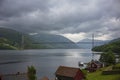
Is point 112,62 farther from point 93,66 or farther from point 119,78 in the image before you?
point 119,78

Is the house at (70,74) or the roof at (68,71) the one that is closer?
the house at (70,74)

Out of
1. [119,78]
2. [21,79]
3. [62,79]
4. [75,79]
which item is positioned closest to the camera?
[119,78]

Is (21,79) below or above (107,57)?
below

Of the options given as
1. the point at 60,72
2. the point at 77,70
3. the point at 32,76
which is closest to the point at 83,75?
the point at 77,70

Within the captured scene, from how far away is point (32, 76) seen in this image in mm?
54094

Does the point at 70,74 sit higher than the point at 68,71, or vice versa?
the point at 68,71

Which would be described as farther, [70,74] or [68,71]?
[68,71]

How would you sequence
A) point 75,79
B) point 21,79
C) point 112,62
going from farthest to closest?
point 112,62
point 21,79
point 75,79

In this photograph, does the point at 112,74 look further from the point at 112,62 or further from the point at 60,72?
the point at 112,62

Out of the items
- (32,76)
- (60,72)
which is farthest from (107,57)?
(32,76)

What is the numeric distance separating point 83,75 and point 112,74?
11.1 meters

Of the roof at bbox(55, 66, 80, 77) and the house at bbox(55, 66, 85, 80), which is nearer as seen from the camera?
the house at bbox(55, 66, 85, 80)

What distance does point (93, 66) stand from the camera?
114 metres

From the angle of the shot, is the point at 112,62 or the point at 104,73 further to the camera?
the point at 112,62
